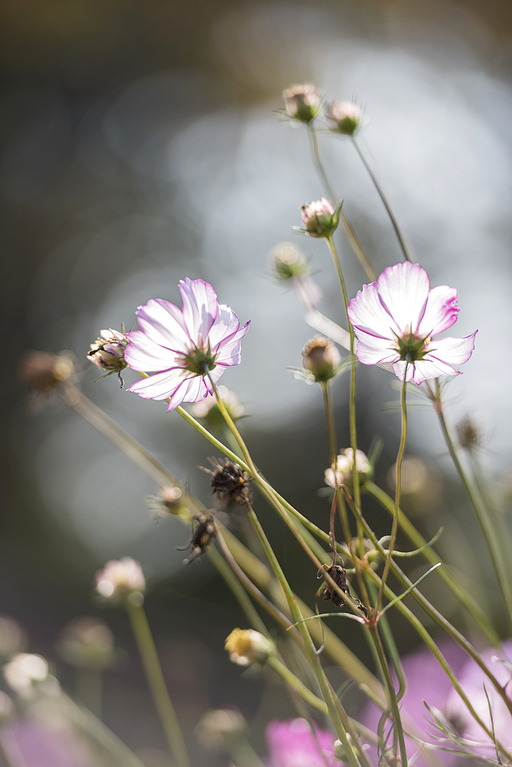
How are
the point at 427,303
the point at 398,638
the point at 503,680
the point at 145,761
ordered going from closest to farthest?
the point at 427,303, the point at 503,680, the point at 145,761, the point at 398,638

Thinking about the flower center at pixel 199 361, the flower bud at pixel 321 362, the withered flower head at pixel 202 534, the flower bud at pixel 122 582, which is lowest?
the flower bud at pixel 122 582

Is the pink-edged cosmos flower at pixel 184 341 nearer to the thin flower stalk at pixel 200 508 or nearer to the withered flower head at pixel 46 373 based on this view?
the thin flower stalk at pixel 200 508

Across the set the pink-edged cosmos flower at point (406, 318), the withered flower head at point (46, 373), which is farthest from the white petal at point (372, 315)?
the withered flower head at point (46, 373)

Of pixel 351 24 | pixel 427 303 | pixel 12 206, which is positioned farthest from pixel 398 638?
pixel 12 206

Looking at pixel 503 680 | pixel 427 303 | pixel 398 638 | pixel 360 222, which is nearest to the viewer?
pixel 427 303

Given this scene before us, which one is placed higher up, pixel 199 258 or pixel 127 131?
pixel 127 131

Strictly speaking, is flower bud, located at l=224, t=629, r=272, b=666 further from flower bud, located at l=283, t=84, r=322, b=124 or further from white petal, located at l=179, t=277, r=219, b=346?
flower bud, located at l=283, t=84, r=322, b=124

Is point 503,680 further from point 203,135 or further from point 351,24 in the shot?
point 203,135
